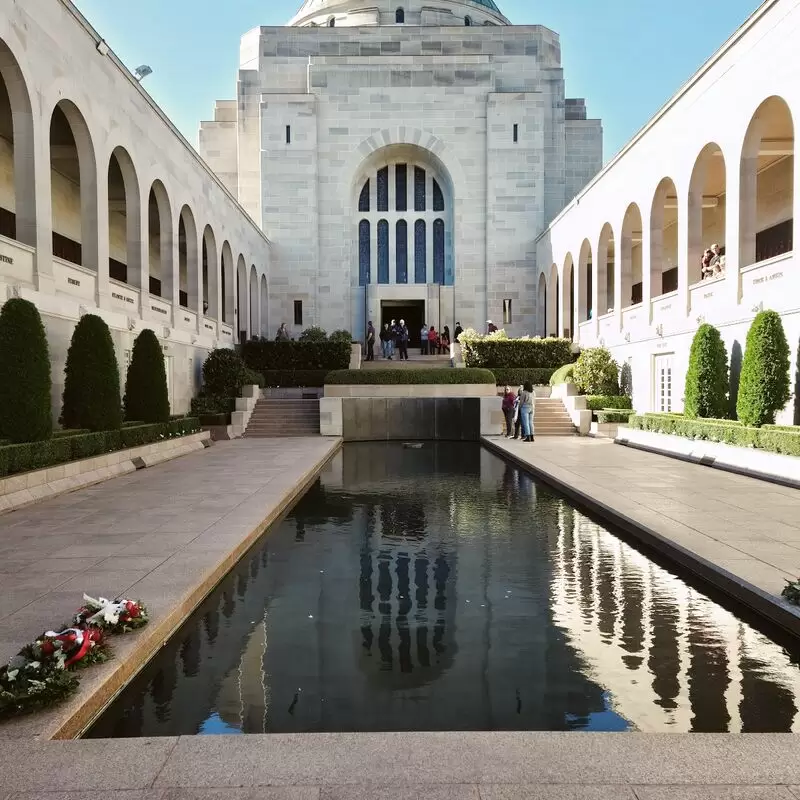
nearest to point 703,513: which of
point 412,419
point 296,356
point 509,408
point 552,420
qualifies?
point 509,408

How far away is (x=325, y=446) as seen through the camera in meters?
18.8

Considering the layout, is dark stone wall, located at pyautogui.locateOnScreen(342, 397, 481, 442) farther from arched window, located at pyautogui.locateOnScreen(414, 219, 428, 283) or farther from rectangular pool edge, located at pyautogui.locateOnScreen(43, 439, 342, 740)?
arched window, located at pyautogui.locateOnScreen(414, 219, 428, 283)

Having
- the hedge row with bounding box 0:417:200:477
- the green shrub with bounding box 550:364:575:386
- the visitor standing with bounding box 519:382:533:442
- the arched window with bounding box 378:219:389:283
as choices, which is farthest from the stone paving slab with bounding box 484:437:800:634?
the arched window with bounding box 378:219:389:283

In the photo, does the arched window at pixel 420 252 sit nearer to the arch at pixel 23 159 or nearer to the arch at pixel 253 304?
the arch at pixel 253 304

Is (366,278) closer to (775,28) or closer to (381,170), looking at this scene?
(381,170)

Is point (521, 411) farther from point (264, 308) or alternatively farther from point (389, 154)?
point (389, 154)

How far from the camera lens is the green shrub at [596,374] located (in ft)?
79.4

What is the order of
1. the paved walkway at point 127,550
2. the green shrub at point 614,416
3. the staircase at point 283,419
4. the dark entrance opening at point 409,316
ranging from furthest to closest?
the dark entrance opening at point 409,316 → the staircase at point 283,419 → the green shrub at point 614,416 → the paved walkway at point 127,550

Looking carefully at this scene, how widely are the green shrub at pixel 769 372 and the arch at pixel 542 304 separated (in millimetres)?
22495

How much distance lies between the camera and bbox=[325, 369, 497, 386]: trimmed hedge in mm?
23969

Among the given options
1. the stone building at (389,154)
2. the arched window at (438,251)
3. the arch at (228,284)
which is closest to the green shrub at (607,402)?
the arch at (228,284)

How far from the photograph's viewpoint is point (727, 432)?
14.3 metres

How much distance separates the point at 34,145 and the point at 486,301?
2629 cm

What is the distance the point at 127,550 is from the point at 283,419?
652 inches
